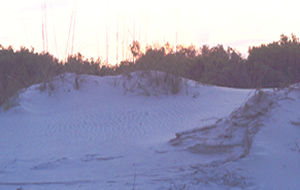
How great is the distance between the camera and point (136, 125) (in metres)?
6.82

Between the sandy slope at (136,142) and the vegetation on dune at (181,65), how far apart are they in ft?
2.82

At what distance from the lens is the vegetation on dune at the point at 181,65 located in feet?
30.2

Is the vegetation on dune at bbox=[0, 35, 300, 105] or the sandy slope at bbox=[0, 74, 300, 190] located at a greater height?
the vegetation on dune at bbox=[0, 35, 300, 105]

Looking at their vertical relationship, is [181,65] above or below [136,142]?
above

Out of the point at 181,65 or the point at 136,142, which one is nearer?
the point at 136,142

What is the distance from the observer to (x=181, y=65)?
9.26 m

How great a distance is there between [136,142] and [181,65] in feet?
12.6

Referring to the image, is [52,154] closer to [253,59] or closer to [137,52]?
[137,52]

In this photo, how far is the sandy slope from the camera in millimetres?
4145

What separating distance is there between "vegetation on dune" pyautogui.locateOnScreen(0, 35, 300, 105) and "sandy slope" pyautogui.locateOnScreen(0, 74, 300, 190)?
0.86 m

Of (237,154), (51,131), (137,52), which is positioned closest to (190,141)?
(237,154)

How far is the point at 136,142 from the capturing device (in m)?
5.76

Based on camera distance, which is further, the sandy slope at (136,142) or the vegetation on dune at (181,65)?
the vegetation on dune at (181,65)

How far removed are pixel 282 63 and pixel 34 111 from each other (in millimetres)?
7443
